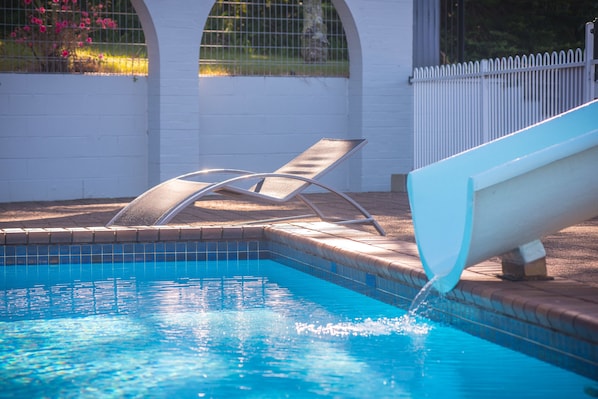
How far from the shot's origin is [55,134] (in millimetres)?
10883

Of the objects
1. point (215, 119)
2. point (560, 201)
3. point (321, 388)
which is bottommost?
point (321, 388)

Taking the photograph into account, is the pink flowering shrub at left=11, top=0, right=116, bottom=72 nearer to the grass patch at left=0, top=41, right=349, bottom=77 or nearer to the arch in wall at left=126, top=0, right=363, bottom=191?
the grass patch at left=0, top=41, right=349, bottom=77

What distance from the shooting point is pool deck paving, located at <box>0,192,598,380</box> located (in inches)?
157

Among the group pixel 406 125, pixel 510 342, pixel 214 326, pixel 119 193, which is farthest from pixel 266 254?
pixel 406 125

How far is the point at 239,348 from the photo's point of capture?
4477mm

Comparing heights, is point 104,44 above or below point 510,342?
above

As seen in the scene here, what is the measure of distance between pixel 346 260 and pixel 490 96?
545cm

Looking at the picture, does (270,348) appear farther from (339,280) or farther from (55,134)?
(55,134)

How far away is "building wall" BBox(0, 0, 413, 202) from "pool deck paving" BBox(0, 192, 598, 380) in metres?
0.53

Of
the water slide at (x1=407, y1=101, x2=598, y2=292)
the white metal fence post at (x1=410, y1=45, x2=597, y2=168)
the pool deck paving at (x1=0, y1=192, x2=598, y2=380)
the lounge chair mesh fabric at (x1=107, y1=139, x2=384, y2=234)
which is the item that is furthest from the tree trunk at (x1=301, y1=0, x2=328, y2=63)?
the water slide at (x1=407, y1=101, x2=598, y2=292)

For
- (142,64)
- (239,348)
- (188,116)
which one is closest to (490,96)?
(188,116)

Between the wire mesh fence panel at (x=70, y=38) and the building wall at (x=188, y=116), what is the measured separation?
21cm

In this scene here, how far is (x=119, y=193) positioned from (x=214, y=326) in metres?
6.56

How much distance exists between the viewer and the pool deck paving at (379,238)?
3.99 meters
